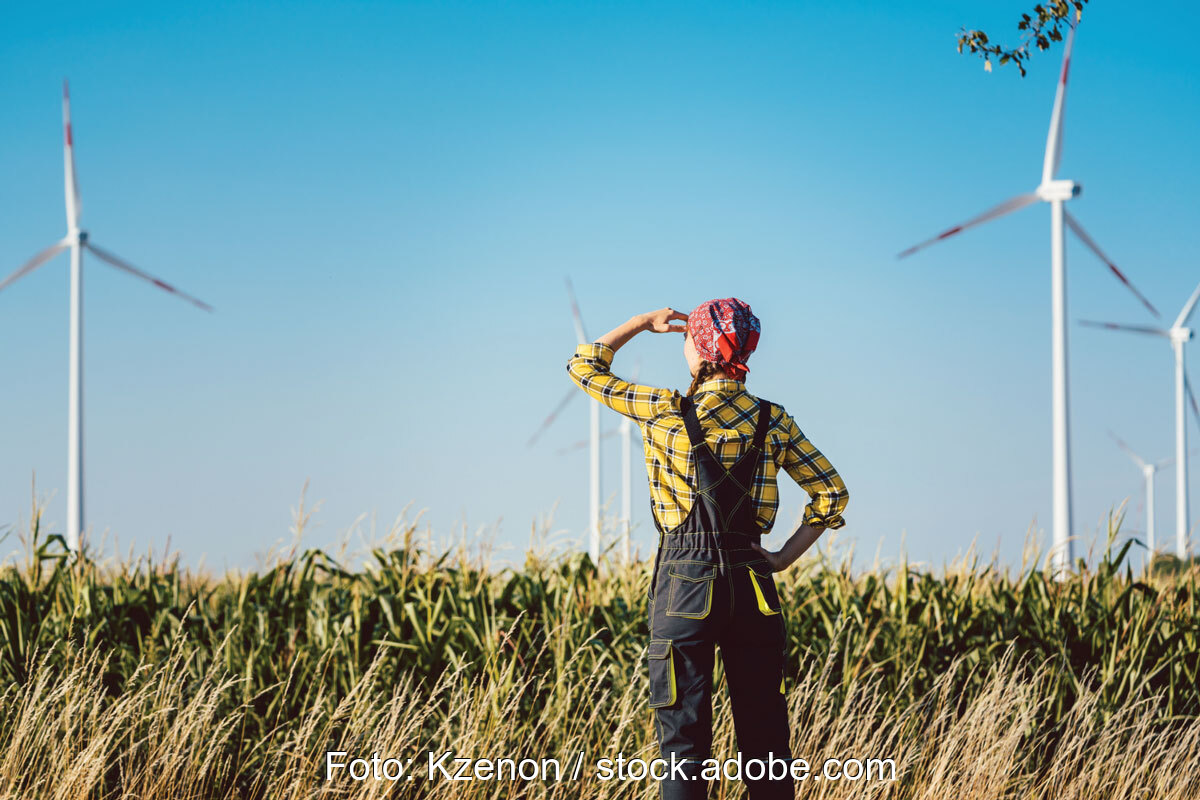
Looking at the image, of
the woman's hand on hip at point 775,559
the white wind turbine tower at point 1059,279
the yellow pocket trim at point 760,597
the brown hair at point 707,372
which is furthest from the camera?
the white wind turbine tower at point 1059,279

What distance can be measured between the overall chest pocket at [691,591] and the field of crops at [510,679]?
206 cm

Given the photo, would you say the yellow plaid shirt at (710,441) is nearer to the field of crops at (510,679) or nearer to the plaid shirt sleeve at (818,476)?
the plaid shirt sleeve at (818,476)

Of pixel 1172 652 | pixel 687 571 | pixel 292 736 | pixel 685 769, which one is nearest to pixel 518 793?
pixel 292 736

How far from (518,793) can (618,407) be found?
9.61ft

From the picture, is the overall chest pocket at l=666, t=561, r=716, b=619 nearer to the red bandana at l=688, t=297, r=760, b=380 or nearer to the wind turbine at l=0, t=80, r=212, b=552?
the red bandana at l=688, t=297, r=760, b=380

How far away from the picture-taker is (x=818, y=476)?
15.8 feet

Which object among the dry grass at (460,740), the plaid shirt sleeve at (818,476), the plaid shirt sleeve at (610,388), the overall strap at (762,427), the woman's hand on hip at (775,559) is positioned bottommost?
the dry grass at (460,740)

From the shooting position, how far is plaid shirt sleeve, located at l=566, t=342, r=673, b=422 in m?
4.68

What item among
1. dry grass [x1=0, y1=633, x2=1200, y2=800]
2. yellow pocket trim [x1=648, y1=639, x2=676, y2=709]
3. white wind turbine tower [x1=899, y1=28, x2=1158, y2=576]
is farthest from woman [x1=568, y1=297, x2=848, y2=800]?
white wind turbine tower [x1=899, y1=28, x2=1158, y2=576]

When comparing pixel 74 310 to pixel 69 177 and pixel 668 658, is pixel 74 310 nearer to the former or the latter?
pixel 69 177

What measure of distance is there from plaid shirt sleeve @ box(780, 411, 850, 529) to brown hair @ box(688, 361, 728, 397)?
37 centimetres

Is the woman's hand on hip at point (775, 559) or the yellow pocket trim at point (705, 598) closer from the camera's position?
the yellow pocket trim at point (705, 598)

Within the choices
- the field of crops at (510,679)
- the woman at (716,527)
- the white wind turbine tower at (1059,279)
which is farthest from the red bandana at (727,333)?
the white wind turbine tower at (1059,279)

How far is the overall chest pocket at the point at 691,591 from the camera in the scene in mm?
4453
